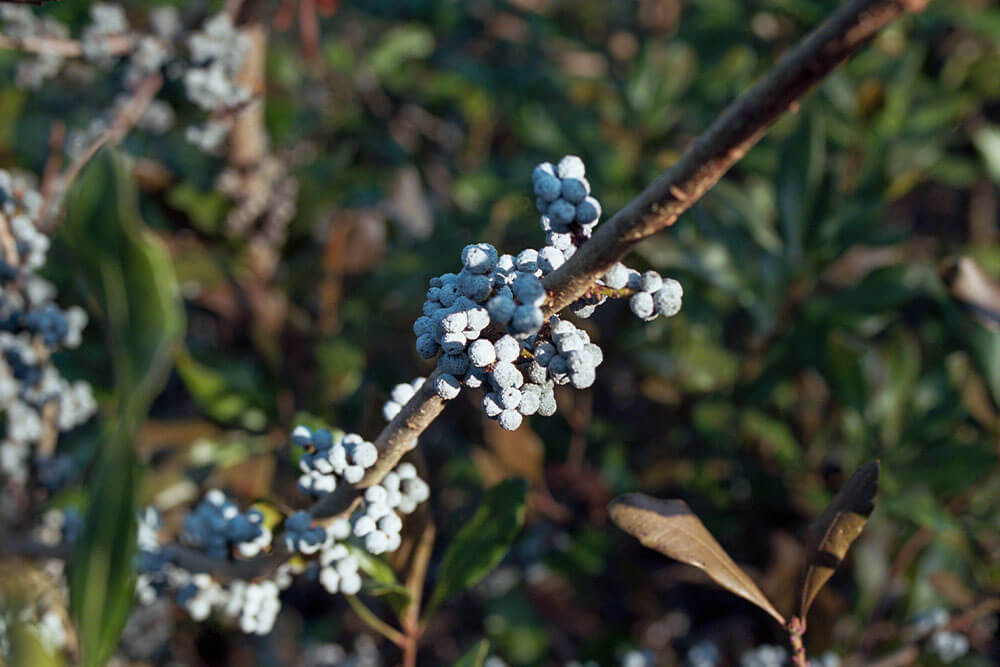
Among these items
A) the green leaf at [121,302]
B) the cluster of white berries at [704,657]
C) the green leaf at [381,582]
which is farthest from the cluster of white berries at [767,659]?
the green leaf at [121,302]

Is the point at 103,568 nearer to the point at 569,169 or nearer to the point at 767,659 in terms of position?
the point at 569,169

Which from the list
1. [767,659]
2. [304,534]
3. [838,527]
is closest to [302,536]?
[304,534]

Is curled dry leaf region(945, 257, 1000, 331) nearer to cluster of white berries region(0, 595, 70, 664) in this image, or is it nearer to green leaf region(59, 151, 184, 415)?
green leaf region(59, 151, 184, 415)

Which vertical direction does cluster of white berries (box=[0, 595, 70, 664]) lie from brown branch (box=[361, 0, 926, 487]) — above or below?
below

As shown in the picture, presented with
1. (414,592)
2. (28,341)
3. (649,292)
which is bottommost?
(414,592)

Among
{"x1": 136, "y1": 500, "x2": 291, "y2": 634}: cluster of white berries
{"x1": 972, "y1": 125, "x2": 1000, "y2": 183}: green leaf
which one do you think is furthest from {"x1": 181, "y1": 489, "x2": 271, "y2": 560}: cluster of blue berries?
{"x1": 972, "y1": 125, "x2": 1000, "y2": 183}: green leaf

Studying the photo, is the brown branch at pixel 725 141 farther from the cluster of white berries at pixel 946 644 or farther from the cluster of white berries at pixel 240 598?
the cluster of white berries at pixel 946 644

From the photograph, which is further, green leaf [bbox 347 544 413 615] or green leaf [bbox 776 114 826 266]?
green leaf [bbox 776 114 826 266]

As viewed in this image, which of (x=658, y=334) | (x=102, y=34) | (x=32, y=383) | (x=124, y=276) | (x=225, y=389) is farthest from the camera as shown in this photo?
(x=658, y=334)
